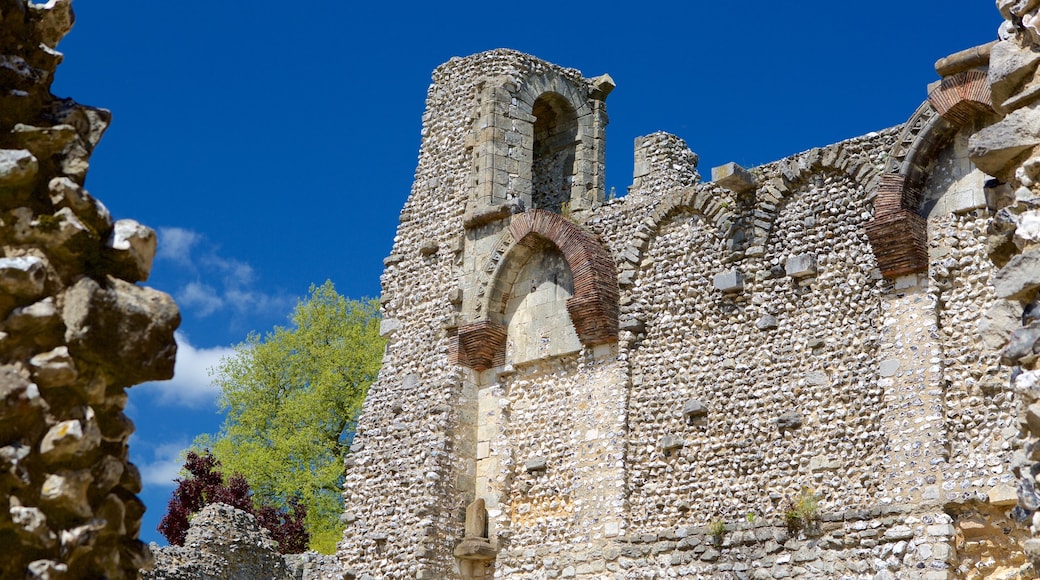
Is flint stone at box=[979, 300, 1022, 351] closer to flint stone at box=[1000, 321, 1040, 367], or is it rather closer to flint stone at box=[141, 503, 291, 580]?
flint stone at box=[1000, 321, 1040, 367]

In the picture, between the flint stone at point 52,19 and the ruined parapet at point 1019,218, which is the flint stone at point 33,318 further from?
the ruined parapet at point 1019,218

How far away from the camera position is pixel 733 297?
13.8 metres

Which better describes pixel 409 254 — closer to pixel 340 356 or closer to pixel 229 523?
pixel 229 523

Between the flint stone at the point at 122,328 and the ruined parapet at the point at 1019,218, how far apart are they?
338 cm

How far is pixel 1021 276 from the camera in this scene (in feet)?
18.0

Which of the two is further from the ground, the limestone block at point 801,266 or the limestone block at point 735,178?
the limestone block at point 735,178

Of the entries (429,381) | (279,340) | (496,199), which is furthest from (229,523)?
(279,340)

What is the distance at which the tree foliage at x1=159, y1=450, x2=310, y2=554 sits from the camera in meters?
24.2

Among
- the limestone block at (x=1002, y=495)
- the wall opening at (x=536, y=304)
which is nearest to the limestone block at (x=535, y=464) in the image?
the wall opening at (x=536, y=304)

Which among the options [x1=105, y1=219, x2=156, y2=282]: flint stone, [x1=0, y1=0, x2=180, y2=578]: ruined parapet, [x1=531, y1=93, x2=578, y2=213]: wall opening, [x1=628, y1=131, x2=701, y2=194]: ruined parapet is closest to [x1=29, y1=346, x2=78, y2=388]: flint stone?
[x1=0, y1=0, x2=180, y2=578]: ruined parapet

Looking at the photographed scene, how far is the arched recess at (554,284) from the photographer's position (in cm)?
1467

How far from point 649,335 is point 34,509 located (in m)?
10.2

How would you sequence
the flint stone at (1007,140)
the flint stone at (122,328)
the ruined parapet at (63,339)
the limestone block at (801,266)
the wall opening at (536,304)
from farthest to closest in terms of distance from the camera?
the wall opening at (536,304)
the limestone block at (801,266)
the flint stone at (1007,140)
the flint stone at (122,328)
the ruined parapet at (63,339)

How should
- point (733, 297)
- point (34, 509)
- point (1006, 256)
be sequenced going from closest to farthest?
point (34, 509) < point (1006, 256) < point (733, 297)
